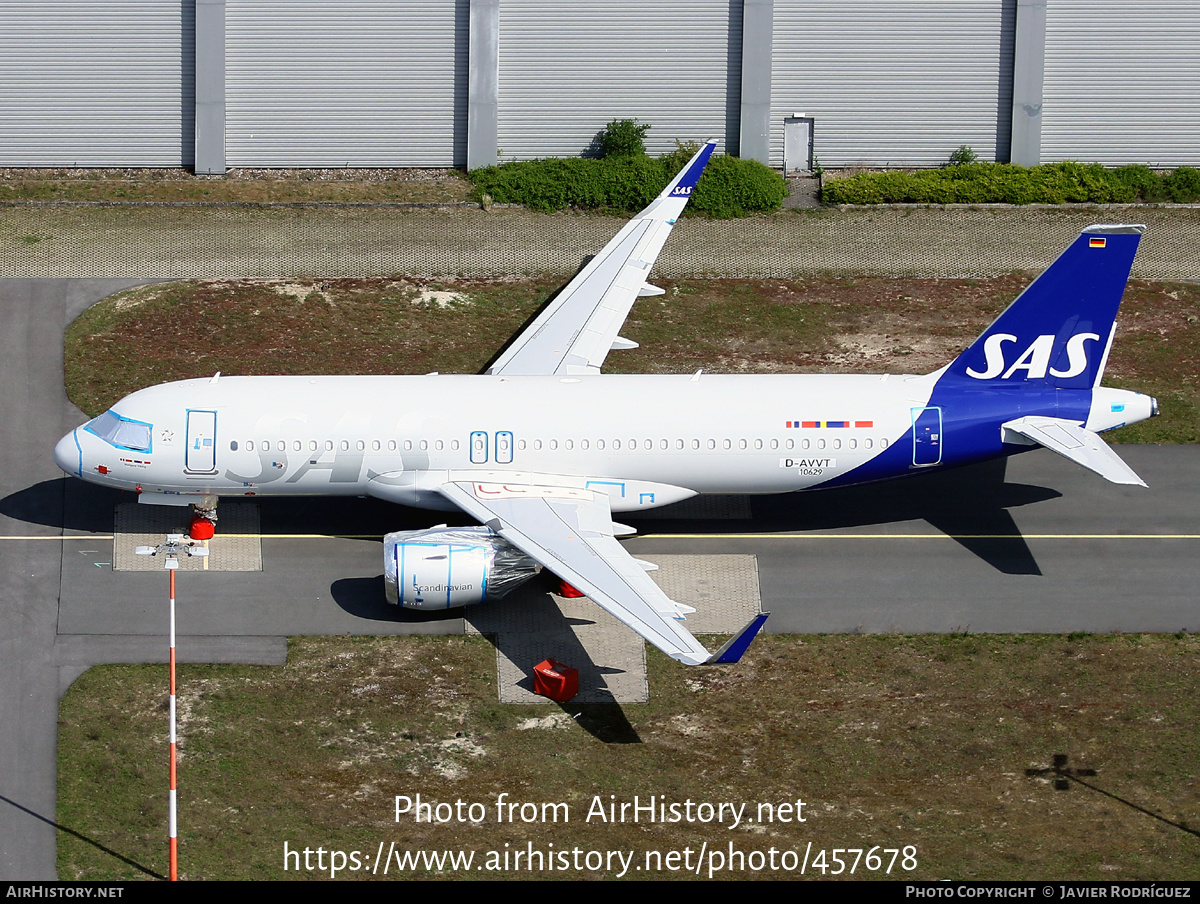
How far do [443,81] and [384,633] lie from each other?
29.8 metres

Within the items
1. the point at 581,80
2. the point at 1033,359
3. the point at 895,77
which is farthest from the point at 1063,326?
the point at 581,80

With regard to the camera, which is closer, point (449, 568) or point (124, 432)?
point (449, 568)

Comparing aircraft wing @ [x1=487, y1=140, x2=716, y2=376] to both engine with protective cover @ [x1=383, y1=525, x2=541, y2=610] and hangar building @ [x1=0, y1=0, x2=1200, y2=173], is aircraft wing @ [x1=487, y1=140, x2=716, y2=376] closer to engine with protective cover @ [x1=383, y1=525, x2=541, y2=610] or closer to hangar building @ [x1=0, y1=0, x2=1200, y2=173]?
engine with protective cover @ [x1=383, y1=525, x2=541, y2=610]

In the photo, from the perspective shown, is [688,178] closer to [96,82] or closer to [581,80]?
[581,80]

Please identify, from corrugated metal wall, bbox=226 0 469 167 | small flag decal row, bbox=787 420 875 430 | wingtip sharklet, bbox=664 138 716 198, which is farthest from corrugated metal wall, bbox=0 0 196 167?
small flag decal row, bbox=787 420 875 430

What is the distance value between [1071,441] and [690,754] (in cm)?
1389

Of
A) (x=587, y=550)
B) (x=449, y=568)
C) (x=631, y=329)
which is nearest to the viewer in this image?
(x=587, y=550)

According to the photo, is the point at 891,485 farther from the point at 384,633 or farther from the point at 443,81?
the point at 443,81

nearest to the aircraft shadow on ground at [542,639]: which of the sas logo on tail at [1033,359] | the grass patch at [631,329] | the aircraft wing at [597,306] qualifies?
the aircraft wing at [597,306]

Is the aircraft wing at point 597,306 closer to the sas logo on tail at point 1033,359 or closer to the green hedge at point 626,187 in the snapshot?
the green hedge at point 626,187

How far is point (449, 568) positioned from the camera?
4103 centimetres

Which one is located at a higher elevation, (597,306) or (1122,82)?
(1122,82)

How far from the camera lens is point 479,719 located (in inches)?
1553

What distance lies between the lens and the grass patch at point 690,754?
35.8 metres
